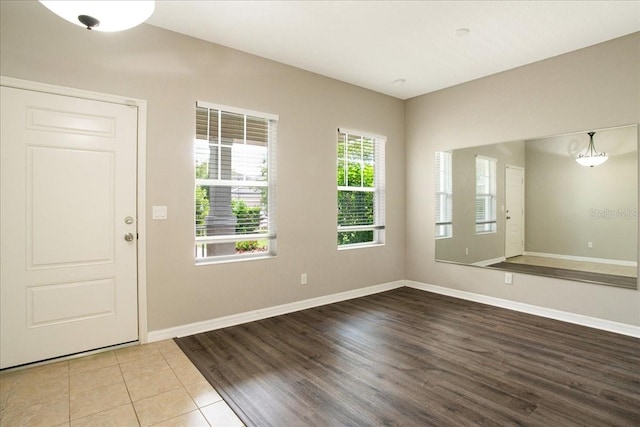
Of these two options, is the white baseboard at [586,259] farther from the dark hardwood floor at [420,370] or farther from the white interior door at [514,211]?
the dark hardwood floor at [420,370]

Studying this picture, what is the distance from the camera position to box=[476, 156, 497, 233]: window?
4290 mm

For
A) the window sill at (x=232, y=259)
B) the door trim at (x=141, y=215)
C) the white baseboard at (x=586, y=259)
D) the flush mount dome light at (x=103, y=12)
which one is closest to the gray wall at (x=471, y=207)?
the white baseboard at (x=586, y=259)

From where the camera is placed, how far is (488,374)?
2.47 metres

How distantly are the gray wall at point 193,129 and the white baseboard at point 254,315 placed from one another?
0.06 meters

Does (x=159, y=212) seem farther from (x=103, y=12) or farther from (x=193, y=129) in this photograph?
(x=103, y=12)

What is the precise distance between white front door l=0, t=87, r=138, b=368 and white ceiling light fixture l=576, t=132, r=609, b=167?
441 cm

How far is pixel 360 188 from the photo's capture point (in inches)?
187

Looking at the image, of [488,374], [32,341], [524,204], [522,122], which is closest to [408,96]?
[522,122]

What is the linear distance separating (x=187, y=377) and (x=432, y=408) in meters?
1.67

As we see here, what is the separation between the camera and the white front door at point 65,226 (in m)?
2.51

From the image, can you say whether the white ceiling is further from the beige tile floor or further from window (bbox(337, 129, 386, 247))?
the beige tile floor

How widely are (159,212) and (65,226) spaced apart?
697 mm

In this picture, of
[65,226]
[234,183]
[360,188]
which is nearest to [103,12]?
[65,226]

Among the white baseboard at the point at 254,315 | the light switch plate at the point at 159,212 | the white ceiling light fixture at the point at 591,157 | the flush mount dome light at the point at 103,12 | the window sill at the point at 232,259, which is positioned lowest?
the white baseboard at the point at 254,315
